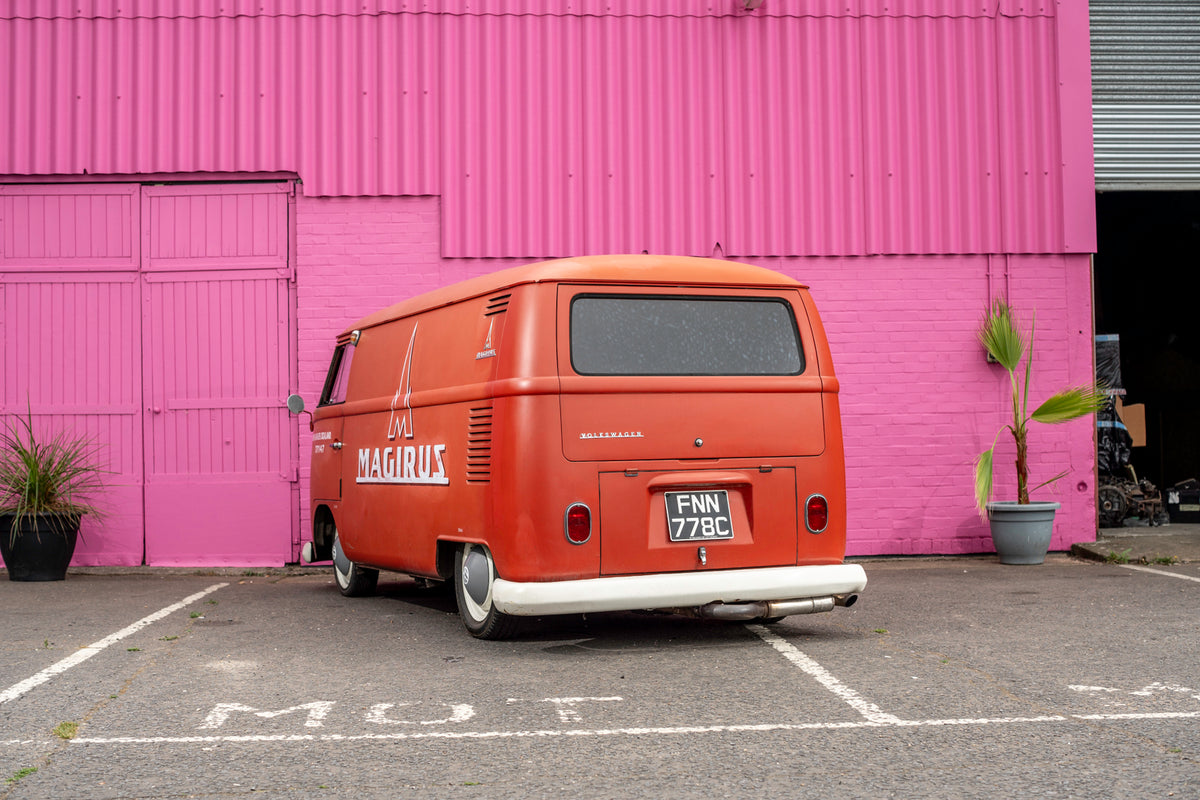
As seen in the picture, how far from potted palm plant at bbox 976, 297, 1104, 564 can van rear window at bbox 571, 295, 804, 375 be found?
474cm

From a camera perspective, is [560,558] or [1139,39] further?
[1139,39]

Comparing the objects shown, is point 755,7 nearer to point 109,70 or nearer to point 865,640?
point 109,70

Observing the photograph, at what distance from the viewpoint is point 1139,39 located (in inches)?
465

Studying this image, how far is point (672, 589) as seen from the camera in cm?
620

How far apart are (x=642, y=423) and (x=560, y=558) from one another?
803 millimetres

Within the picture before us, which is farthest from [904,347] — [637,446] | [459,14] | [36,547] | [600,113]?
[36,547]

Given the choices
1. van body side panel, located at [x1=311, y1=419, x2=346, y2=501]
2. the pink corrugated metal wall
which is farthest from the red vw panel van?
the pink corrugated metal wall

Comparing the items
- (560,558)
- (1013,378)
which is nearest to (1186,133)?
(1013,378)

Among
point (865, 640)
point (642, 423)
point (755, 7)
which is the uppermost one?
point (755, 7)

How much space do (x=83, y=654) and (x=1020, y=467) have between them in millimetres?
7727

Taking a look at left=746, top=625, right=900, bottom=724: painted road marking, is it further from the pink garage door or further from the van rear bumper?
the pink garage door

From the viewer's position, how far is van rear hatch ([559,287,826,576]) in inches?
247

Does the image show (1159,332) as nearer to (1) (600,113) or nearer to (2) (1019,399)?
(2) (1019,399)

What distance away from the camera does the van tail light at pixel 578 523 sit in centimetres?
618
